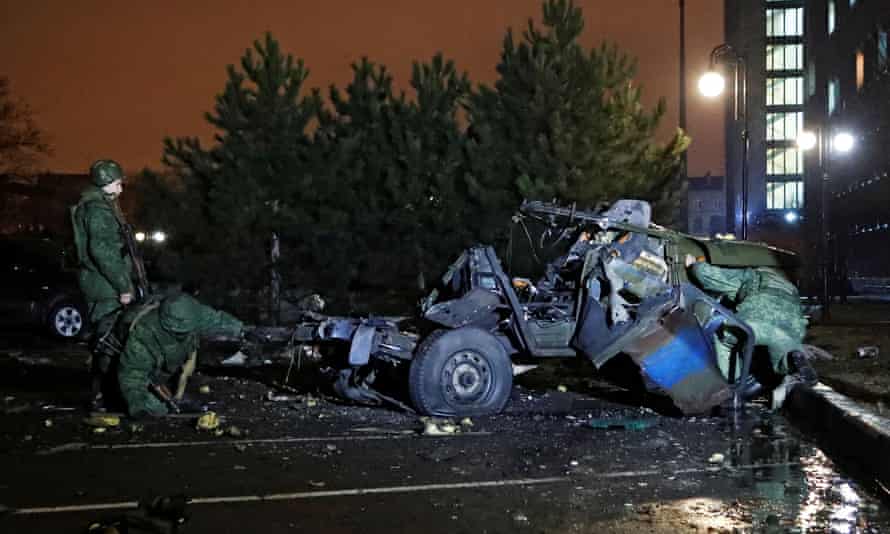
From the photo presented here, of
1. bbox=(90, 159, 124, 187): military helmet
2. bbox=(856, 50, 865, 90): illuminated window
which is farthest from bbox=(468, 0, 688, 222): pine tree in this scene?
bbox=(856, 50, 865, 90): illuminated window

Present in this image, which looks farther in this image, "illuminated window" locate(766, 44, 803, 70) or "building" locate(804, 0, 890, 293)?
"illuminated window" locate(766, 44, 803, 70)

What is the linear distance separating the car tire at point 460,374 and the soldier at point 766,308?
2050 mm

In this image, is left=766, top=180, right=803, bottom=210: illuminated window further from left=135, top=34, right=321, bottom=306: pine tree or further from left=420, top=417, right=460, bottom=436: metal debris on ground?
left=420, top=417, right=460, bottom=436: metal debris on ground

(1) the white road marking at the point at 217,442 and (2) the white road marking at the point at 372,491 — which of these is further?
(1) the white road marking at the point at 217,442

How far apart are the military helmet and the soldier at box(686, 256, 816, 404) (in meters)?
5.38

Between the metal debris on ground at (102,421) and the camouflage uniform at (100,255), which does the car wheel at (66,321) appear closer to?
the camouflage uniform at (100,255)

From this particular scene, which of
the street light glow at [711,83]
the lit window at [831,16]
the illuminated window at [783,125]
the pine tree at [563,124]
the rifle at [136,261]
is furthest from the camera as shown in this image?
the illuminated window at [783,125]

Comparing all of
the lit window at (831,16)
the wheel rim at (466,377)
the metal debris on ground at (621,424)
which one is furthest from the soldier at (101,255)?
the lit window at (831,16)

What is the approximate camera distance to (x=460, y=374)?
9086 millimetres

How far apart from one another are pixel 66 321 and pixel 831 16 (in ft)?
153

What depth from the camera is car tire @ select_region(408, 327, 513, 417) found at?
8.93 m

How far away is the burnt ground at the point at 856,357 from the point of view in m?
9.51

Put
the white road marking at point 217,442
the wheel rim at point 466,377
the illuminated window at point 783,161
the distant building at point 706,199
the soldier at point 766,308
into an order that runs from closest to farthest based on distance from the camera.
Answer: the white road marking at point 217,442 < the wheel rim at point 466,377 < the soldier at point 766,308 < the illuminated window at point 783,161 < the distant building at point 706,199

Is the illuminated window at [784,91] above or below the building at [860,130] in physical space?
above
